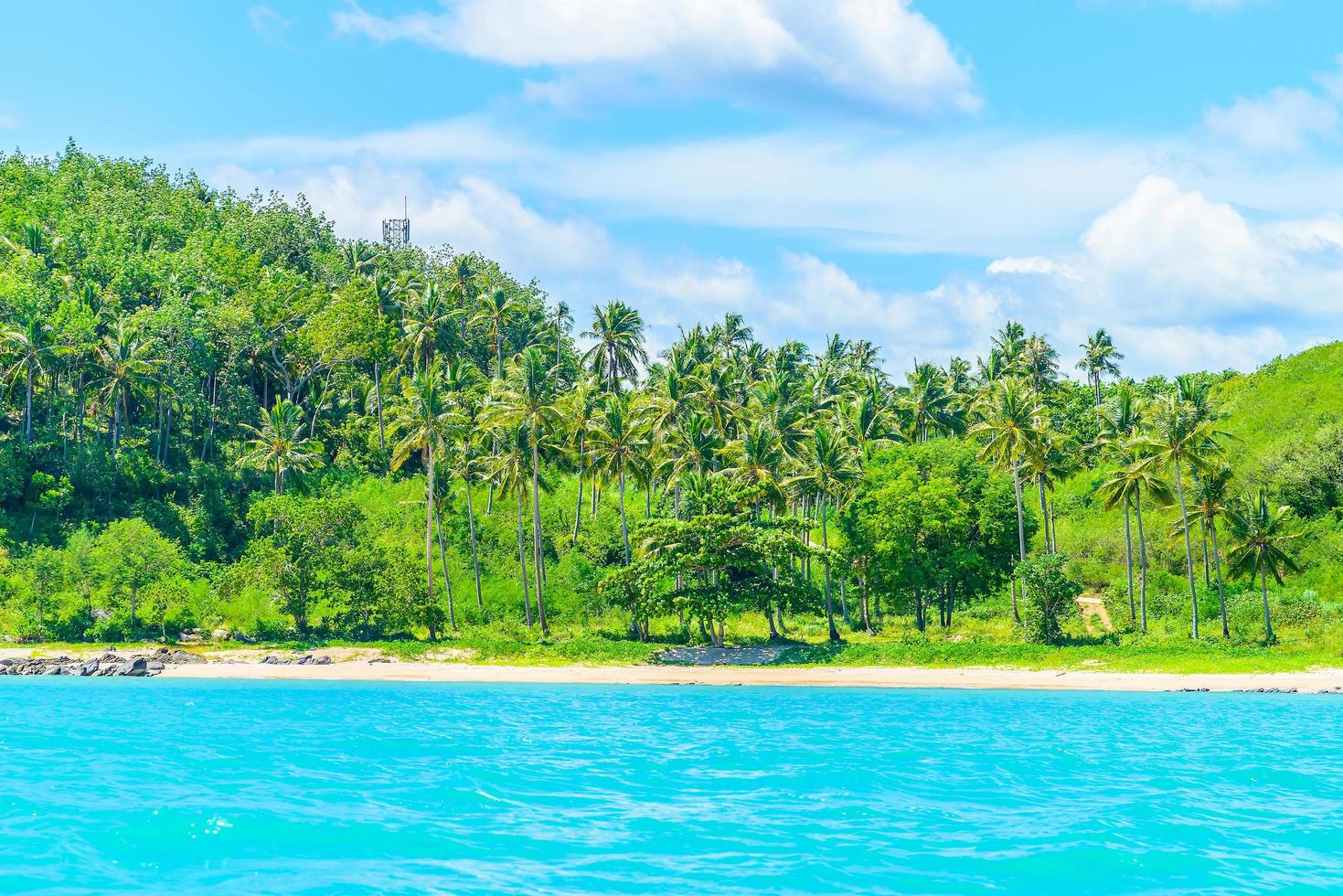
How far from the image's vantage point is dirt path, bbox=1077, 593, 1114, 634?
63.7 metres

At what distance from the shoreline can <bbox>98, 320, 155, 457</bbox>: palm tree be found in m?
27.3

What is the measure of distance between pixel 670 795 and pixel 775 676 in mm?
27103

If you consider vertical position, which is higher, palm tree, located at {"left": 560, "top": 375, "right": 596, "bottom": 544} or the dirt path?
palm tree, located at {"left": 560, "top": 375, "right": 596, "bottom": 544}

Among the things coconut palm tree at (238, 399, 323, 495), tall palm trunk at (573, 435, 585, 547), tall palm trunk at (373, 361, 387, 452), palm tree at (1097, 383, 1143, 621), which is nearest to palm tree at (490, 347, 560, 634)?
tall palm trunk at (573, 435, 585, 547)

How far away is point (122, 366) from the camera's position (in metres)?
73.4

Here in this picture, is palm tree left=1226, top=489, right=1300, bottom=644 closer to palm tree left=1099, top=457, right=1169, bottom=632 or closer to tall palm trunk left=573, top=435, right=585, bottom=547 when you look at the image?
palm tree left=1099, top=457, right=1169, bottom=632

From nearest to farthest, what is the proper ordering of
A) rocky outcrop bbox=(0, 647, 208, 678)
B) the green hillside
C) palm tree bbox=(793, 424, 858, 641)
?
1. rocky outcrop bbox=(0, 647, 208, 678)
2. palm tree bbox=(793, 424, 858, 641)
3. the green hillside

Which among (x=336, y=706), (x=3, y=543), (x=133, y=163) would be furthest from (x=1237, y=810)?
(x=133, y=163)

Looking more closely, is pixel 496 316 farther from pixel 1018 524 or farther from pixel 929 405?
pixel 1018 524

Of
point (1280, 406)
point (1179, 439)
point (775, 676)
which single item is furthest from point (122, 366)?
point (1280, 406)

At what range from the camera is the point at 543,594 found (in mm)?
68188

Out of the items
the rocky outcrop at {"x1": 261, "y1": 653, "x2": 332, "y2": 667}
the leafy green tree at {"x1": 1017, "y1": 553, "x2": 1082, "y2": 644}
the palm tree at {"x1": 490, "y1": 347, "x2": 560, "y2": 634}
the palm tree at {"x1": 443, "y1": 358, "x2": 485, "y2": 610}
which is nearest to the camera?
the rocky outcrop at {"x1": 261, "y1": 653, "x2": 332, "y2": 667}

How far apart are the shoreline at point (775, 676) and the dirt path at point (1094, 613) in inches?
481

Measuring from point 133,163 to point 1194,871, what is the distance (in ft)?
449
